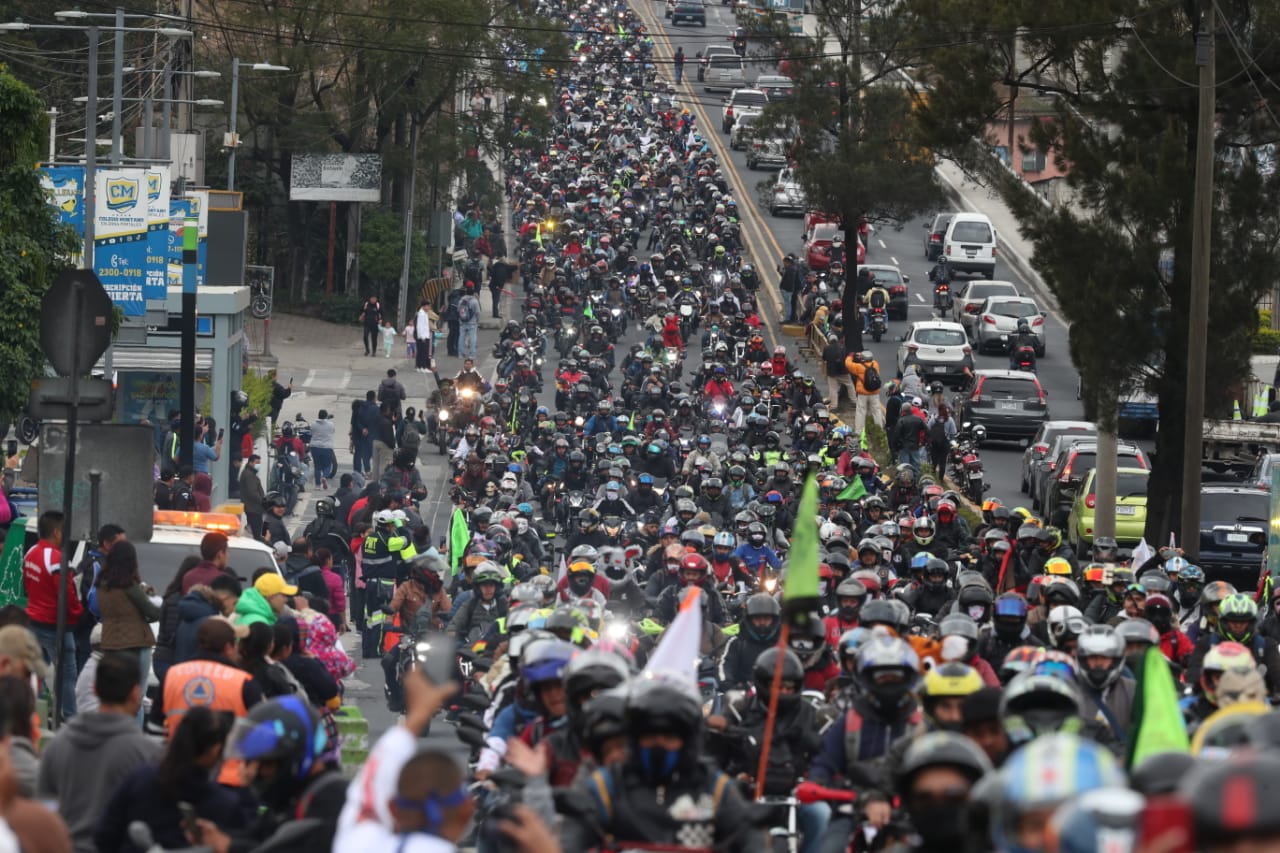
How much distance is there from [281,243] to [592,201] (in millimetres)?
8283

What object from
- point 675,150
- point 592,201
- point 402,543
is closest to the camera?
point 402,543

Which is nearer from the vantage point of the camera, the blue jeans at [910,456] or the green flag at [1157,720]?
the green flag at [1157,720]

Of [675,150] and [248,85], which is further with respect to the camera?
[675,150]

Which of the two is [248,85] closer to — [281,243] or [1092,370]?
[281,243]

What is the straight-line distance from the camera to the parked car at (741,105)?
263 ft

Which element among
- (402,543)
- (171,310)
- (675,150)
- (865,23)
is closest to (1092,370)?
(402,543)

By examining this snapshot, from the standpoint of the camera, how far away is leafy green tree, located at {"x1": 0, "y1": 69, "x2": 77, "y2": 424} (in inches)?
1091

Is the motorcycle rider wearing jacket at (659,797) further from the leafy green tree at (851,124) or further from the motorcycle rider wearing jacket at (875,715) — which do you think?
the leafy green tree at (851,124)

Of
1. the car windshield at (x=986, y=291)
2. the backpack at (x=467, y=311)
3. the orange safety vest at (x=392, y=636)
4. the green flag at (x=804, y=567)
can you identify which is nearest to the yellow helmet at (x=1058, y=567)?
the orange safety vest at (x=392, y=636)

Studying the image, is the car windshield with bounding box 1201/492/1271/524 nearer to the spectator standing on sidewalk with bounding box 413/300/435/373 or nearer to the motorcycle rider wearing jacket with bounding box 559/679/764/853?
the motorcycle rider wearing jacket with bounding box 559/679/764/853

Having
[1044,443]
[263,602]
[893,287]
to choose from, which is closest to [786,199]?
[893,287]

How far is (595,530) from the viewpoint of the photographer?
24875 mm

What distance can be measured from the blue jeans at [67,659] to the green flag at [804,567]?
657cm

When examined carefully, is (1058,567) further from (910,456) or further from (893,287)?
(893,287)
